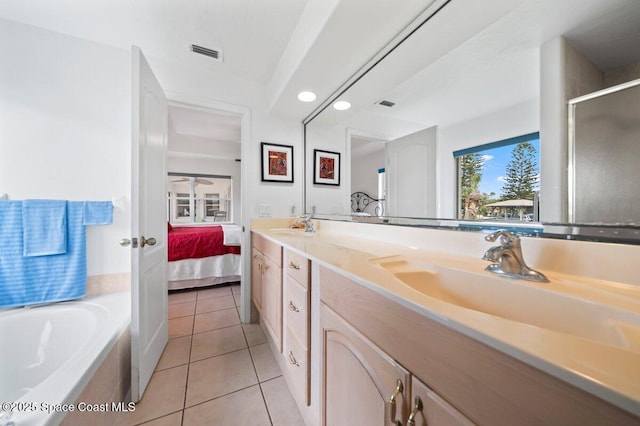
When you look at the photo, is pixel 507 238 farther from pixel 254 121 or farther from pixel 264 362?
pixel 254 121

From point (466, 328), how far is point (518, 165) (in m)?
0.69

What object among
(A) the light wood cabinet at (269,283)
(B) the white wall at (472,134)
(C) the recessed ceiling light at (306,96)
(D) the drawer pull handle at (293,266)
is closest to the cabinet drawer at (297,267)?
(D) the drawer pull handle at (293,266)

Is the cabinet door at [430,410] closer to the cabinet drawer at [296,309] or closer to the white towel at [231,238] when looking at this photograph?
the cabinet drawer at [296,309]

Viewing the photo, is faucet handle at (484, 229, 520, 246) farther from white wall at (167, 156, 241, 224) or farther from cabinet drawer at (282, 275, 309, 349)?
white wall at (167, 156, 241, 224)

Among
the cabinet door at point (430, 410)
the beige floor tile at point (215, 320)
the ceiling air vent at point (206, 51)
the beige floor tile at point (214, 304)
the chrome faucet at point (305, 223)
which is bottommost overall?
the beige floor tile at point (215, 320)

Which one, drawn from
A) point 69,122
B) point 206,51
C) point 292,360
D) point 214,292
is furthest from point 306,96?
point 214,292

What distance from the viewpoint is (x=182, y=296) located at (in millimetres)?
2666

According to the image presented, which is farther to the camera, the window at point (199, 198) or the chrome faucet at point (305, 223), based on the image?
the window at point (199, 198)

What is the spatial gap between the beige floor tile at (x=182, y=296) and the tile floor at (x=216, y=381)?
0.45 meters

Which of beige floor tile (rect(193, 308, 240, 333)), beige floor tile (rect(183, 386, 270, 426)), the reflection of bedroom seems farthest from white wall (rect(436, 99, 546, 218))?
beige floor tile (rect(193, 308, 240, 333))

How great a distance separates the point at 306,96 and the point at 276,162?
0.64 metres

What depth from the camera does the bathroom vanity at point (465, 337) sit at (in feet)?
0.93

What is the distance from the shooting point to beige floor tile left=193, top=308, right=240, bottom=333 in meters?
1.97

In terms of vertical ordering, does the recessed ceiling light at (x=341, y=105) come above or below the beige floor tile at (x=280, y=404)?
above
